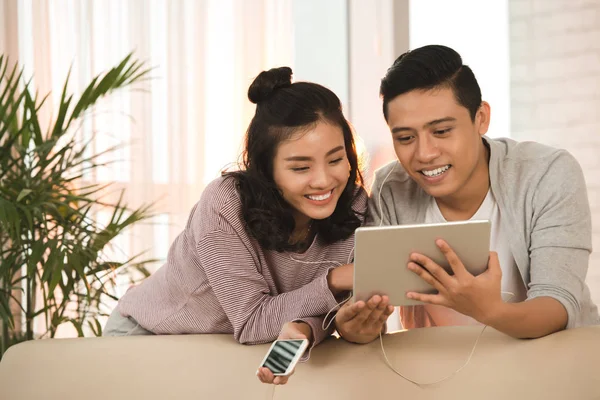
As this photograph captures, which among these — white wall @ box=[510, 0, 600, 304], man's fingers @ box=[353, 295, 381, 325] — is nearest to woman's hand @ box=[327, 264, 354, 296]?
man's fingers @ box=[353, 295, 381, 325]

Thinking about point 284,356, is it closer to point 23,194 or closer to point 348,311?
point 348,311

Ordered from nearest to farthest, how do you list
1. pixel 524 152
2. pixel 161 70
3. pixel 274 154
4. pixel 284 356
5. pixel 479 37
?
pixel 284 356 < pixel 274 154 < pixel 524 152 < pixel 161 70 < pixel 479 37

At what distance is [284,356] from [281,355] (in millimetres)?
10

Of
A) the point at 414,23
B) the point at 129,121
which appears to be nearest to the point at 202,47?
the point at 129,121

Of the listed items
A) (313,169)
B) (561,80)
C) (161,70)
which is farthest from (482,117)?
(561,80)

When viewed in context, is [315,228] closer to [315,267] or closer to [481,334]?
[315,267]

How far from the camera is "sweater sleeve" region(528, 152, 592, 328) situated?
6.32 feet

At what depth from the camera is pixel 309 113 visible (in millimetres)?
2062

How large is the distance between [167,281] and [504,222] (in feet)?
3.05

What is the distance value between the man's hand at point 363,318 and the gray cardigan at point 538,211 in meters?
0.38

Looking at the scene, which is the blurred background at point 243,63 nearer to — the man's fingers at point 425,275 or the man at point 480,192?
the man at point 480,192

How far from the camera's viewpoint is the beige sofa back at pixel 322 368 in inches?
70.2

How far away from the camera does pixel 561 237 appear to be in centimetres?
201

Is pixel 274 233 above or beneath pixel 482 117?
beneath
